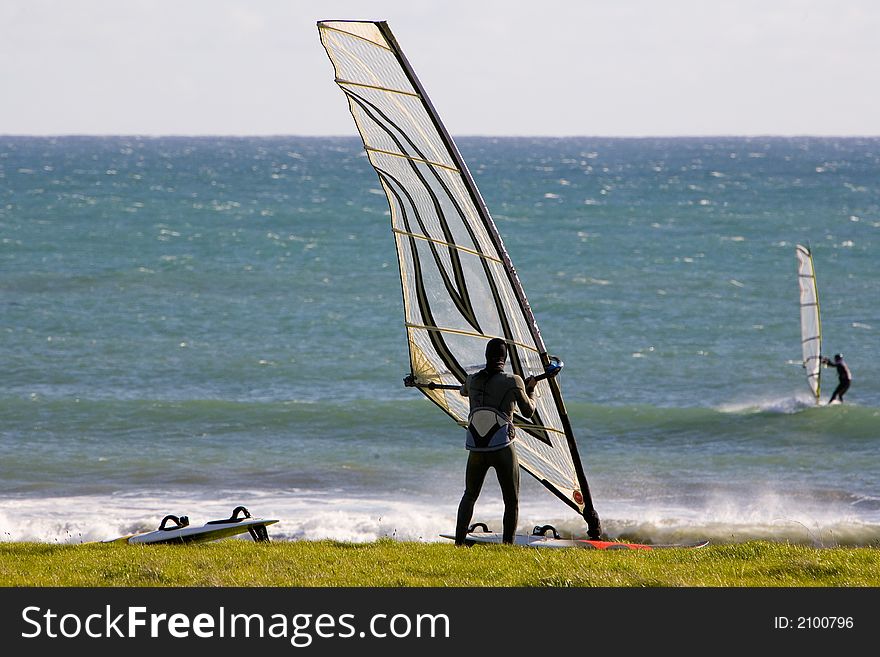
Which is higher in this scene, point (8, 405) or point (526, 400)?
point (526, 400)

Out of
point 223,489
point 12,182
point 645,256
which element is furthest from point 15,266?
point 12,182

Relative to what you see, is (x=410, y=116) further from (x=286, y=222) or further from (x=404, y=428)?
(x=286, y=222)

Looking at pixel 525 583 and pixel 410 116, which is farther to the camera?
pixel 410 116

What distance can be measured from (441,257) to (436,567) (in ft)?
9.12

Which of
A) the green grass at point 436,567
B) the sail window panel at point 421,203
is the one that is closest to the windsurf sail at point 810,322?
the green grass at point 436,567

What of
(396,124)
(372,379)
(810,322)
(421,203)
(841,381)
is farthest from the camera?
(372,379)

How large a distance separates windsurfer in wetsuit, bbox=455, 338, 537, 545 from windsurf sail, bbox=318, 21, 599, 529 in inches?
17.7

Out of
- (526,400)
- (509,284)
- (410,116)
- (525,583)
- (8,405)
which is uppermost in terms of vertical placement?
(410,116)

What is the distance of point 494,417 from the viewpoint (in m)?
9.18

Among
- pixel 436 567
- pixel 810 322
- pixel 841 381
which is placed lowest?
pixel 841 381

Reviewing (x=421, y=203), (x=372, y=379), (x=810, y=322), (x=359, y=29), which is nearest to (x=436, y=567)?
(x=421, y=203)

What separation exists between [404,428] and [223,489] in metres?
5.46

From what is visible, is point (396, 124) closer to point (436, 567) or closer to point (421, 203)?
point (421, 203)

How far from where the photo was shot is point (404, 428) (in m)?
22.4
